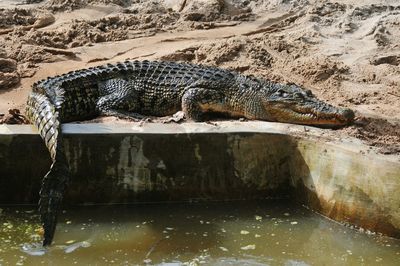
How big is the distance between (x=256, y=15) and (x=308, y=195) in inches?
178

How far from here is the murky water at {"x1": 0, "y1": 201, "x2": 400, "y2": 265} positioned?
13.4 ft

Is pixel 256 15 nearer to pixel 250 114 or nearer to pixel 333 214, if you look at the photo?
pixel 250 114

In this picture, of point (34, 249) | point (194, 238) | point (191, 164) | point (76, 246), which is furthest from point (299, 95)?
point (34, 249)

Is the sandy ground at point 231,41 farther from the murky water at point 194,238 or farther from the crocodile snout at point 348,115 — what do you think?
the murky water at point 194,238

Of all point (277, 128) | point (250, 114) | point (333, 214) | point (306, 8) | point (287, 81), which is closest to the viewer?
point (333, 214)

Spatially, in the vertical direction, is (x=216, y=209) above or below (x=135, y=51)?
below

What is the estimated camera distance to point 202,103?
19.5 feet

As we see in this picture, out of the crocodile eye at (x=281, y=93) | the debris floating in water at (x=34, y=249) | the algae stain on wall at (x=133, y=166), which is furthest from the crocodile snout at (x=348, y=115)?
the debris floating in water at (x=34, y=249)

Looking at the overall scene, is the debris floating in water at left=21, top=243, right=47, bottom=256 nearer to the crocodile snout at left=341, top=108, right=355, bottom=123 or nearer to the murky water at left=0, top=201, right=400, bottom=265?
the murky water at left=0, top=201, right=400, bottom=265

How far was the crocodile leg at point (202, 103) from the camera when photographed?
589 centimetres

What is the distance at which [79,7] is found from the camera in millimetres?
8969

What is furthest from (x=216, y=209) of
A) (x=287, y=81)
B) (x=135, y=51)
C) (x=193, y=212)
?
(x=135, y=51)

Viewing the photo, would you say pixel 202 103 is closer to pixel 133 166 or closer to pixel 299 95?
pixel 299 95

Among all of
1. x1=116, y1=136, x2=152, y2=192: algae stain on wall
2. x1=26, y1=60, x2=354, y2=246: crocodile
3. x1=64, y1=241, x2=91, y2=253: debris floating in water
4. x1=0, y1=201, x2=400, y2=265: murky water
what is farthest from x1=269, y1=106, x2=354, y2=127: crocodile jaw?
x1=64, y1=241, x2=91, y2=253: debris floating in water
